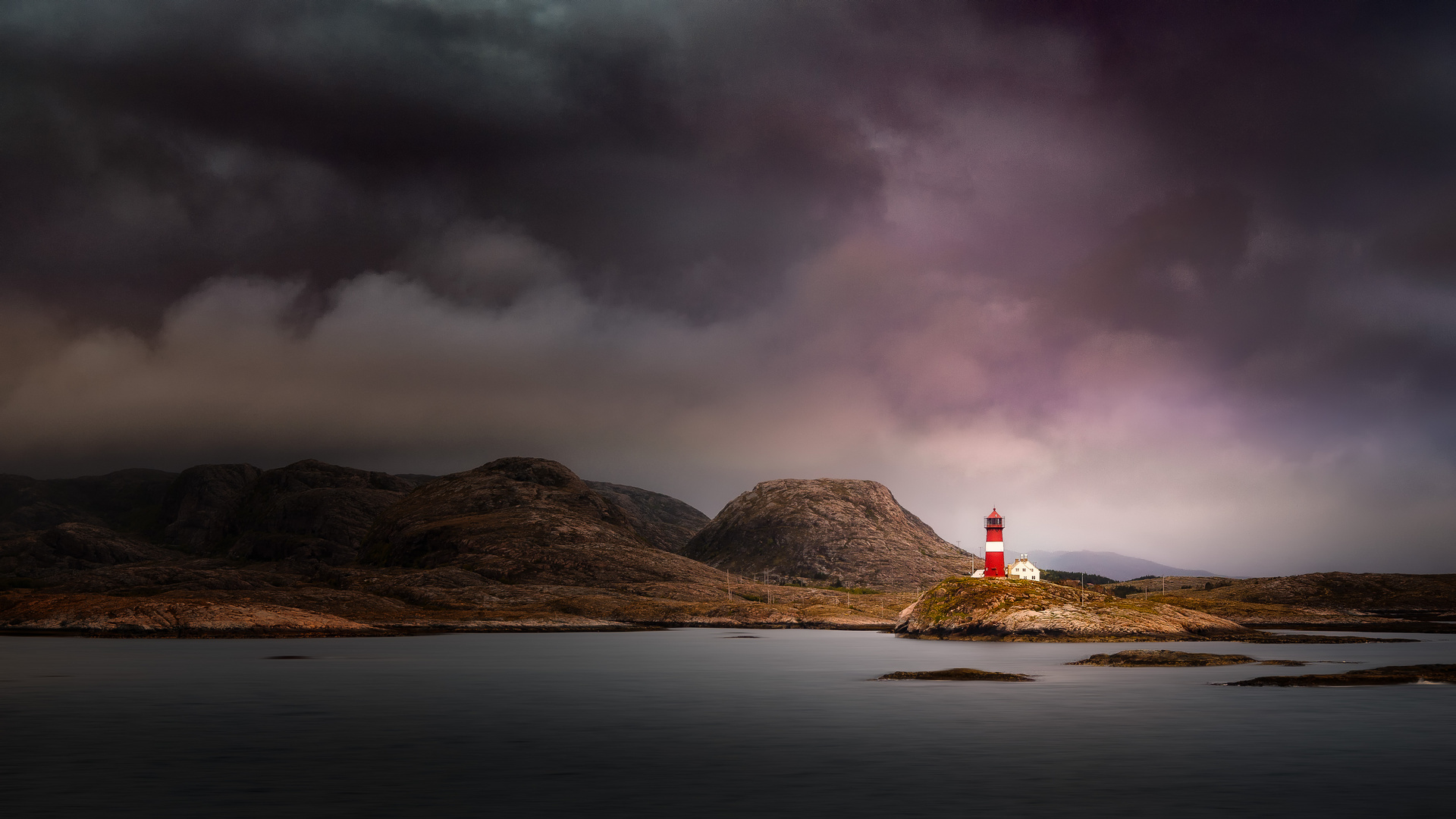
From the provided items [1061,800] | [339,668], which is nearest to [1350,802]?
[1061,800]

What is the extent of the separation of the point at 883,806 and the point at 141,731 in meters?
38.2

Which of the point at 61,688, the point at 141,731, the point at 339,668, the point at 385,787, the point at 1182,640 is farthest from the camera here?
the point at 1182,640

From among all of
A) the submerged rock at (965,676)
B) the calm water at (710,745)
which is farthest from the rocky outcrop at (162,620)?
the submerged rock at (965,676)

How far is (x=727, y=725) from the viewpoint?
5431cm

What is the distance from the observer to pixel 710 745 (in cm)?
4675

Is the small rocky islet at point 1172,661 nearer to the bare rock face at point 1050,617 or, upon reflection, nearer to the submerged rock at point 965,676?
the submerged rock at point 965,676

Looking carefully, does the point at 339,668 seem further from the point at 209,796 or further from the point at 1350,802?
the point at 1350,802

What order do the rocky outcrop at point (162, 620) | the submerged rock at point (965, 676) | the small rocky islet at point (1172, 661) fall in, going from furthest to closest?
1. the rocky outcrop at point (162, 620)
2. the small rocky islet at point (1172, 661)
3. the submerged rock at point (965, 676)

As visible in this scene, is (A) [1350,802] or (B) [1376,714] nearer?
(A) [1350,802]

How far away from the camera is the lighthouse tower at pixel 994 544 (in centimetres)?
18275

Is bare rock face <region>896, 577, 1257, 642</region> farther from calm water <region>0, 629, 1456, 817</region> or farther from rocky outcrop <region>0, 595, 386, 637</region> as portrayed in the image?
rocky outcrop <region>0, 595, 386, 637</region>

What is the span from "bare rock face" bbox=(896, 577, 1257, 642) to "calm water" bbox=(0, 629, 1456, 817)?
58031 mm

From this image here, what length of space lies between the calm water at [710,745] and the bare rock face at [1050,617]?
58.0 meters

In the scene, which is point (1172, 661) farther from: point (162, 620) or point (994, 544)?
point (162, 620)
